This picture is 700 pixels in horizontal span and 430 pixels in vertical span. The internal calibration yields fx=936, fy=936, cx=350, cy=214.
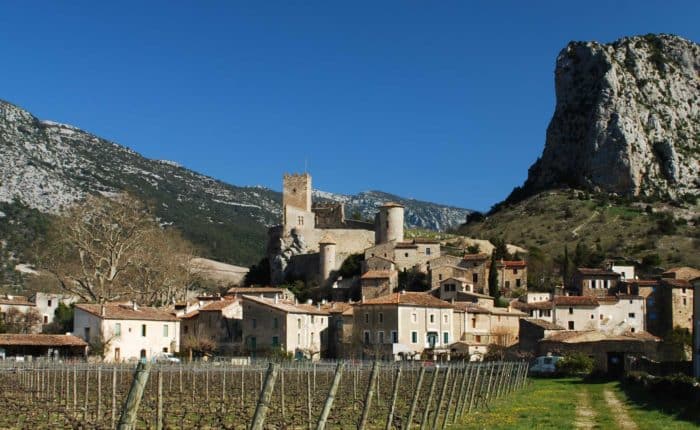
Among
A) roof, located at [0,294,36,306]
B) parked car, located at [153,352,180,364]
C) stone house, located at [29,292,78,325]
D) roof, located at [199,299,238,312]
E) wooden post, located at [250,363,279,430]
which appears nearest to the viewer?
wooden post, located at [250,363,279,430]

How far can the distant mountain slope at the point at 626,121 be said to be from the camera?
457 ft

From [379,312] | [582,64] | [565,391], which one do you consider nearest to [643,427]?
[565,391]

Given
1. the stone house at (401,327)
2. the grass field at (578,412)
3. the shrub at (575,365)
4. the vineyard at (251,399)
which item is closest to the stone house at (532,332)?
the stone house at (401,327)

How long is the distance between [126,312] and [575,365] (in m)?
33.4

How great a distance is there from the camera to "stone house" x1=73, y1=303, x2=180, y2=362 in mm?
68750

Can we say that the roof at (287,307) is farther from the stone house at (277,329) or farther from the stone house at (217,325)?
the stone house at (217,325)

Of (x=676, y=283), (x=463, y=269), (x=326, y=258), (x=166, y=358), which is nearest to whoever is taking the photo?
(x=166, y=358)

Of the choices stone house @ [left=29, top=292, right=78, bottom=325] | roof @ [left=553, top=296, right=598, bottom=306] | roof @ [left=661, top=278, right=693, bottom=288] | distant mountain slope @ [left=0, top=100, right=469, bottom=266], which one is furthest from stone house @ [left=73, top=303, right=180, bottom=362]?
distant mountain slope @ [left=0, top=100, right=469, bottom=266]

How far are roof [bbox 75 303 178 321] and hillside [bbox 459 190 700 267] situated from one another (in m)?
52.6

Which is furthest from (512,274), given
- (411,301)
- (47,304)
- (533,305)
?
(47,304)

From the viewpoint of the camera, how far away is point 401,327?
73.4 meters

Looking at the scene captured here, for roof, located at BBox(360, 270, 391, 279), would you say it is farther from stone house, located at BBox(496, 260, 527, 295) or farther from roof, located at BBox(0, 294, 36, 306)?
roof, located at BBox(0, 294, 36, 306)

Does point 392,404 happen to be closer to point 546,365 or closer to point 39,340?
point 546,365

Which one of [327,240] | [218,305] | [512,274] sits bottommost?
[218,305]
